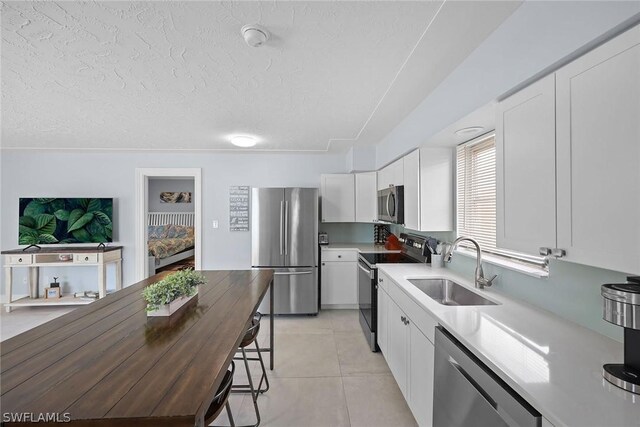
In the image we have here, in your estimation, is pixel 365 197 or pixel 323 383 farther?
pixel 365 197

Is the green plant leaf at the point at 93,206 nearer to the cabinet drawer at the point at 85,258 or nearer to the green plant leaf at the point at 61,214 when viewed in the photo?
the green plant leaf at the point at 61,214

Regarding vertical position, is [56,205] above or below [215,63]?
below

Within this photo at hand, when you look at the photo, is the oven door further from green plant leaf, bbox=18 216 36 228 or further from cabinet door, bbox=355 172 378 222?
green plant leaf, bbox=18 216 36 228

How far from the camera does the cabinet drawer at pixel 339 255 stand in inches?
157

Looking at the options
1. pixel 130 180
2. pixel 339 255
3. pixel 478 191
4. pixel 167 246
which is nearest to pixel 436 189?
pixel 478 191

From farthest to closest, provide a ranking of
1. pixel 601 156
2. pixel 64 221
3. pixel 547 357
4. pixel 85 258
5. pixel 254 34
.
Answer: pixel 64 221
pixel 85 258
pixel 254 34
pixel 547 357
pixel 601 156

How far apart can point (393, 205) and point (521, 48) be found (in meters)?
1.87

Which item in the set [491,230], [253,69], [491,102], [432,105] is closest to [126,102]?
[253,69]

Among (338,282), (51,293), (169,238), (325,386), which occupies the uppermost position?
(169,238)

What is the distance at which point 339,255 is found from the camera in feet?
13.1

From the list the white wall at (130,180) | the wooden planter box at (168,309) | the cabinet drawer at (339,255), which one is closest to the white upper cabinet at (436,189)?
the cabinet drawer at (339,255)

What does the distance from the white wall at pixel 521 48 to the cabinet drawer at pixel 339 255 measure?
227cm

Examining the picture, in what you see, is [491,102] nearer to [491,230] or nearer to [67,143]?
[491,230]

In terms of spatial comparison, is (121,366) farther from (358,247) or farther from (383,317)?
(358,247)
